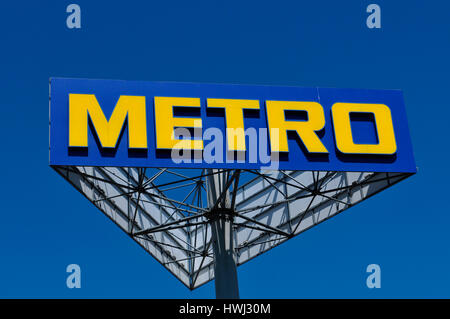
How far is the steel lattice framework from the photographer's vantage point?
24375 mm

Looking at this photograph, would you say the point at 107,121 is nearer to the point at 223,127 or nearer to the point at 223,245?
the point at 223,127

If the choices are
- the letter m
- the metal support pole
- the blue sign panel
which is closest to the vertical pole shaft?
the metal support pole

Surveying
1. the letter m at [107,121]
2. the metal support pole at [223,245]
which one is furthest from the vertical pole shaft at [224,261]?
the letter m at [107,121]

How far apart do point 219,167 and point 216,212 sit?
10.2 feet

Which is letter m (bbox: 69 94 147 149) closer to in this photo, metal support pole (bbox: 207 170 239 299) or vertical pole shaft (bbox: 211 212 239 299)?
metal support pole (bbox: 207 170 239 299)

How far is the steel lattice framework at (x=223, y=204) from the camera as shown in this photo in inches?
960

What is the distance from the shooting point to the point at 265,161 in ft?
74.7

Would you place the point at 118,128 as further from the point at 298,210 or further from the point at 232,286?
the point at 298,210

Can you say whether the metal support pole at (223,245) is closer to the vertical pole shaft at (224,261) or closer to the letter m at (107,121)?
the vertical pole shaft at (224,261)

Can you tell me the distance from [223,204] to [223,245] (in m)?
1.42

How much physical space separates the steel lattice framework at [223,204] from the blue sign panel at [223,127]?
2.78ft

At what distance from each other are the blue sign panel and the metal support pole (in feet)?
7.38

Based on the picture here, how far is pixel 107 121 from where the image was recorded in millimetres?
22594
